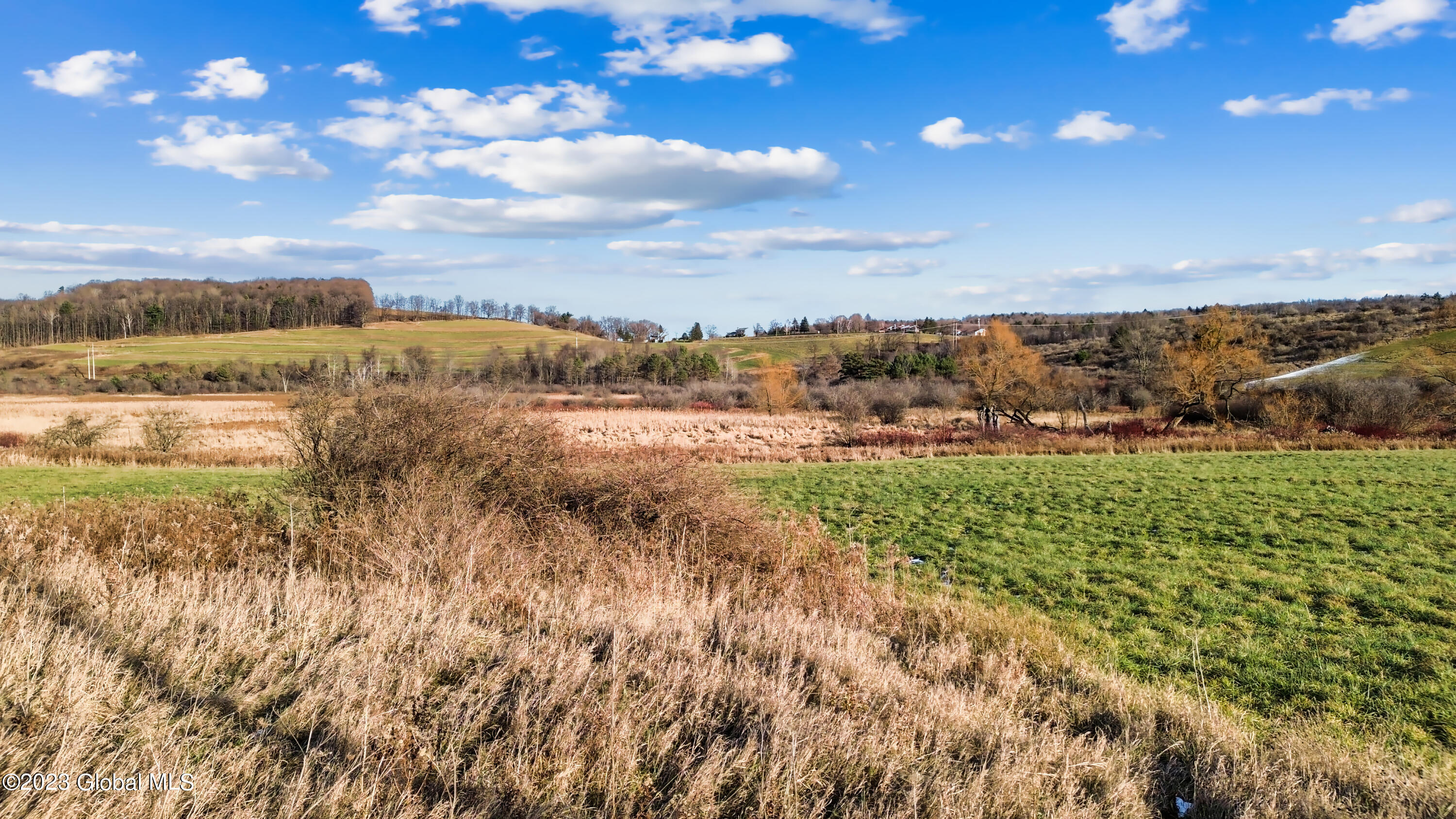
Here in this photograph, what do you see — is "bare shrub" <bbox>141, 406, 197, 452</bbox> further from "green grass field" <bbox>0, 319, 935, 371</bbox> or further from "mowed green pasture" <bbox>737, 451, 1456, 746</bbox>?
"green grass field" <bbox>0, 319, 935, 371</bbox>

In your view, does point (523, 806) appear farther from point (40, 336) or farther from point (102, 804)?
point (40, 336)

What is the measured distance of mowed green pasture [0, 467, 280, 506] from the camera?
16.7 m

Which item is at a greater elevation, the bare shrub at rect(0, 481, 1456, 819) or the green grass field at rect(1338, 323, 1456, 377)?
the green grass field at rect(1338, 323, 1456, 377)

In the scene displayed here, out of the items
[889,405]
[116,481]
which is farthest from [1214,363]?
[116,481]

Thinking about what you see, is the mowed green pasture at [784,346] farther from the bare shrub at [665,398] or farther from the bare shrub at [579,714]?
the bare shrub at [579,714]

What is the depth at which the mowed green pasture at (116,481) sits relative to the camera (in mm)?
16703

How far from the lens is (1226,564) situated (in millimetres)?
10125

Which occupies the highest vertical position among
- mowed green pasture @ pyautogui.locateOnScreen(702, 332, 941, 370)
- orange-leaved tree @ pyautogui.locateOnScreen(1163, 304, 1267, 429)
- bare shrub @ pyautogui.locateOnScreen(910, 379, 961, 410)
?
mowed green pasture @ pyautogui.locateOnScreen(702, 332, 941, 370)

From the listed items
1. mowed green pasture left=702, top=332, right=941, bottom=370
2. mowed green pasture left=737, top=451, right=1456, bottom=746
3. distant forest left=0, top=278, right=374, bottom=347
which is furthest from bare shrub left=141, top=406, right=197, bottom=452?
distant forest left=0, top=278, right=374, bottom=347

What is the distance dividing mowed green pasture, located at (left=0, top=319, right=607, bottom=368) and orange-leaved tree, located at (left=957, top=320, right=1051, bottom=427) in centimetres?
6211

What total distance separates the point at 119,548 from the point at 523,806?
6.61 m

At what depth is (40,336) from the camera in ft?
365

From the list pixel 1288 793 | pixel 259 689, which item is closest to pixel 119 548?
pixel 259 689

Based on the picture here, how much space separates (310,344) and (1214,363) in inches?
4716
